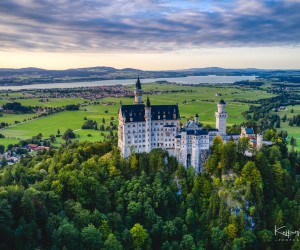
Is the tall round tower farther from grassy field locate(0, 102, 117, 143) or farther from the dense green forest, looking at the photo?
grassy field locate(0, 102, 117, 143)

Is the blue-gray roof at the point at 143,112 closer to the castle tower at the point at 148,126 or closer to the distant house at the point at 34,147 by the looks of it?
the castle tower at the point at 148,126

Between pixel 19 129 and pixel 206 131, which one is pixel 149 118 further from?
pixel 19 129

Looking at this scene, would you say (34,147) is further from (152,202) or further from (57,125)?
(152,202)

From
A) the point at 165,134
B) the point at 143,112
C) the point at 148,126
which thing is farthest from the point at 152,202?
the point at 143,112

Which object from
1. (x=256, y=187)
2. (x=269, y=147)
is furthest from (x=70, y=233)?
(x=269, y=147)

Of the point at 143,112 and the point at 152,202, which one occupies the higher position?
the point at 143,112

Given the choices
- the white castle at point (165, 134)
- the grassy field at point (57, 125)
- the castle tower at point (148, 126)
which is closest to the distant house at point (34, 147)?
the grassy field at point (57, 125)
